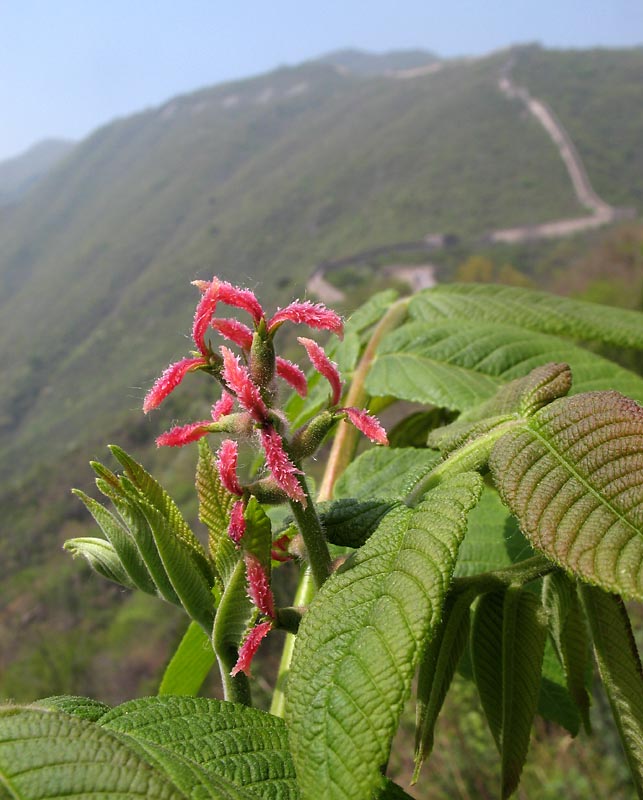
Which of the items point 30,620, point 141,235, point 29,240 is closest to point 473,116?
point 141,235

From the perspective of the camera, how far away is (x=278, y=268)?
78.1m

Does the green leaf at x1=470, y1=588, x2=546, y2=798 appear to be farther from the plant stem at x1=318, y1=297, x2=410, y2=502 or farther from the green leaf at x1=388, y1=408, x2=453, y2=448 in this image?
the green leaf at x1=388, y1=408, x2=453, y2=448

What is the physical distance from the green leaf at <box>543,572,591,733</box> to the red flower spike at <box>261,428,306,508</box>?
52cm

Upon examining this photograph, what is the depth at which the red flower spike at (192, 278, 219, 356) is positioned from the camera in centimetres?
100

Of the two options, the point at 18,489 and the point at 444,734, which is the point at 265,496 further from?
the point at 18,489

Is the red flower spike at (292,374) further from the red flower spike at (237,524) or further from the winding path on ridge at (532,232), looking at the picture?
the winding path on ridge at (532,232)

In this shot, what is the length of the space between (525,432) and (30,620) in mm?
57749

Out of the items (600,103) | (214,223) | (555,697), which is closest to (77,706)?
(555,697)

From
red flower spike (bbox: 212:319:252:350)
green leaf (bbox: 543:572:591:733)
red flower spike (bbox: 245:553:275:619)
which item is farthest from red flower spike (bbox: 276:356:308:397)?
green leaf (bbox: 543:572:591:733)

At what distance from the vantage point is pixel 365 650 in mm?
776

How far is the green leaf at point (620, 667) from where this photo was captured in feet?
3.28

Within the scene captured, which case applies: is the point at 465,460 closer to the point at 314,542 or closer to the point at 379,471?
the point at 314,542

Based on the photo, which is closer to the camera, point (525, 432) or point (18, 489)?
point (525, 432)

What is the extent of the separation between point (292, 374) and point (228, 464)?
26 cm
